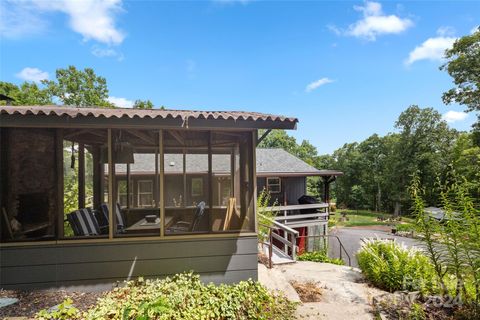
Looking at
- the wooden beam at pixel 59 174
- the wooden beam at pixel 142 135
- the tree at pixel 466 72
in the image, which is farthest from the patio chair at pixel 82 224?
the tree at pixel 466 72

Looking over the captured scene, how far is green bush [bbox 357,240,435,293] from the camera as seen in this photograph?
440 centimetres

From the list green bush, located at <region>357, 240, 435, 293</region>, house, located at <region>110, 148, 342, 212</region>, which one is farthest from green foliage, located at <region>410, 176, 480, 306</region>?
house, located at <region>110, 148, 342, 212</region>

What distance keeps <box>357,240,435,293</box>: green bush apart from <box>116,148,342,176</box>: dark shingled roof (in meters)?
3.67

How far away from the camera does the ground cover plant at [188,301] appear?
131 inches

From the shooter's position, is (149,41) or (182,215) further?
(149,41)

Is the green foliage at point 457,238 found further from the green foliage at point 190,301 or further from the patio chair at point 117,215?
the patio chair at point 117,215

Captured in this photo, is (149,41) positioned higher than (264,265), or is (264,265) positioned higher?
(149,41)

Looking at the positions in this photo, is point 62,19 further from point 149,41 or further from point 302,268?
point 302,268

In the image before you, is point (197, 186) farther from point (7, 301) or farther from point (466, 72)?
point (466, 72)

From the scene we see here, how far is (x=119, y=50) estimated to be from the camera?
14680mm

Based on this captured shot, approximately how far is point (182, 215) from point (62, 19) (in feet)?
28.1

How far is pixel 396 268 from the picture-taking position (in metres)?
4.65

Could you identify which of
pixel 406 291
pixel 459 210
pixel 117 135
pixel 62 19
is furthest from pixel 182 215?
pixel 62 19

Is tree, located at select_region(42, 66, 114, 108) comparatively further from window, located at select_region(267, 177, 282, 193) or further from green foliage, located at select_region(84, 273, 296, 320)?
green foliage, located at select_region(84, 273, 296, 320)
